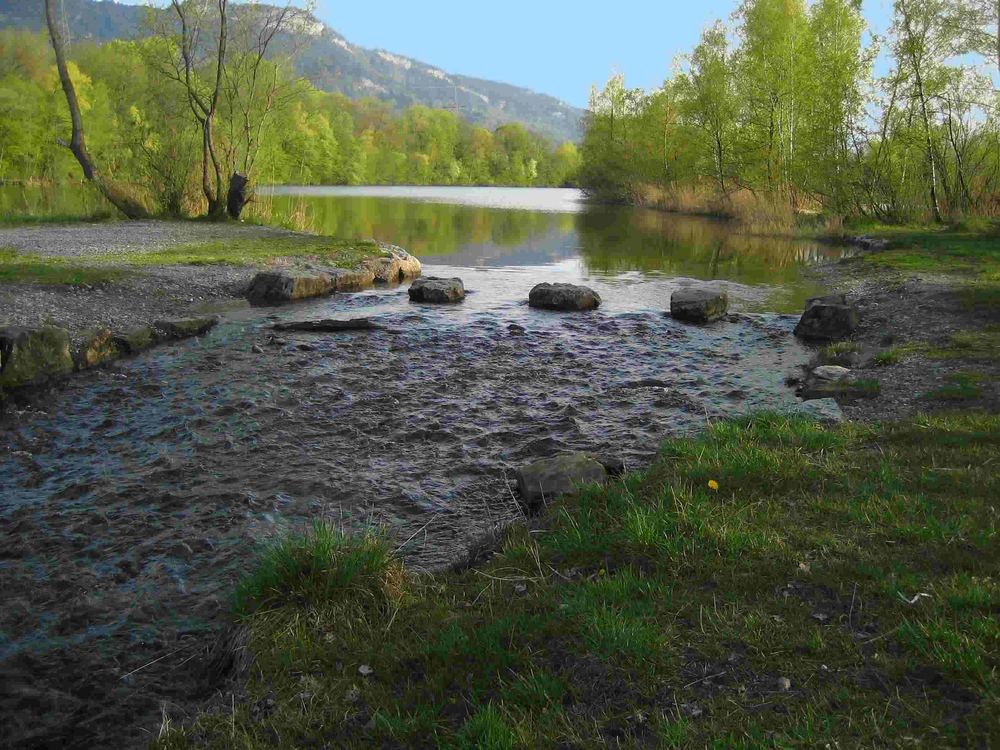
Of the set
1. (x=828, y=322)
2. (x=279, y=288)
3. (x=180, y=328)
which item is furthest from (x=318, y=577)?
(x=279, y=288)

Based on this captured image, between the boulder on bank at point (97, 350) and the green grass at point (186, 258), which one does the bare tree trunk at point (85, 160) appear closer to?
the green grass at point (186, 258)

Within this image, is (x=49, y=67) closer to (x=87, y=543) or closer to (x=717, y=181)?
(x=717, y=181)

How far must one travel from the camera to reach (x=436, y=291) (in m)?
18.8

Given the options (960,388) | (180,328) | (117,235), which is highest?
(117,235)

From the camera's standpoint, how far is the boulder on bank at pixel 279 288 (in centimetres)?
1775

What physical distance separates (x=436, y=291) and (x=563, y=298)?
327 cm

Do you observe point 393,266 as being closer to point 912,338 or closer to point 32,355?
point 32,355

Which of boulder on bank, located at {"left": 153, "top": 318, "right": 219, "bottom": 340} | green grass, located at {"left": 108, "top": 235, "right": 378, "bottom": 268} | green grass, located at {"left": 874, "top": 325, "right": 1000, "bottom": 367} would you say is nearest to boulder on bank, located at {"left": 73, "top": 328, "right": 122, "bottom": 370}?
boulder on bank, located at {"left": 153, "top": 318, "right": 219, "bottom": 340}

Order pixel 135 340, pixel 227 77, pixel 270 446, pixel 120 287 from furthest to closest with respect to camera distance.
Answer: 1. pixel 227 77
2. pixel 120 287
3. pixel 135 340
4. pixel 270 446

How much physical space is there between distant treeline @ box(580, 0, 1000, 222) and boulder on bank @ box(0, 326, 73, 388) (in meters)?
33.5

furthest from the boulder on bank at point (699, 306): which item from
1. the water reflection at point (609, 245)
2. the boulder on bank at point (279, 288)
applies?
the boulder on bank at point (279, 288)

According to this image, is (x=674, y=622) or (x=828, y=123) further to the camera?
(x=828, y=123)

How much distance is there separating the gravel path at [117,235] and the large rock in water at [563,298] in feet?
38.3

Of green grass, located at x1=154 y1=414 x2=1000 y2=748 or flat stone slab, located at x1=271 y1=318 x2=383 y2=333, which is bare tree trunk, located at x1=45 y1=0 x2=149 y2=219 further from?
green grass, located at x1=154 y1=414 x2=1000 y2=748
